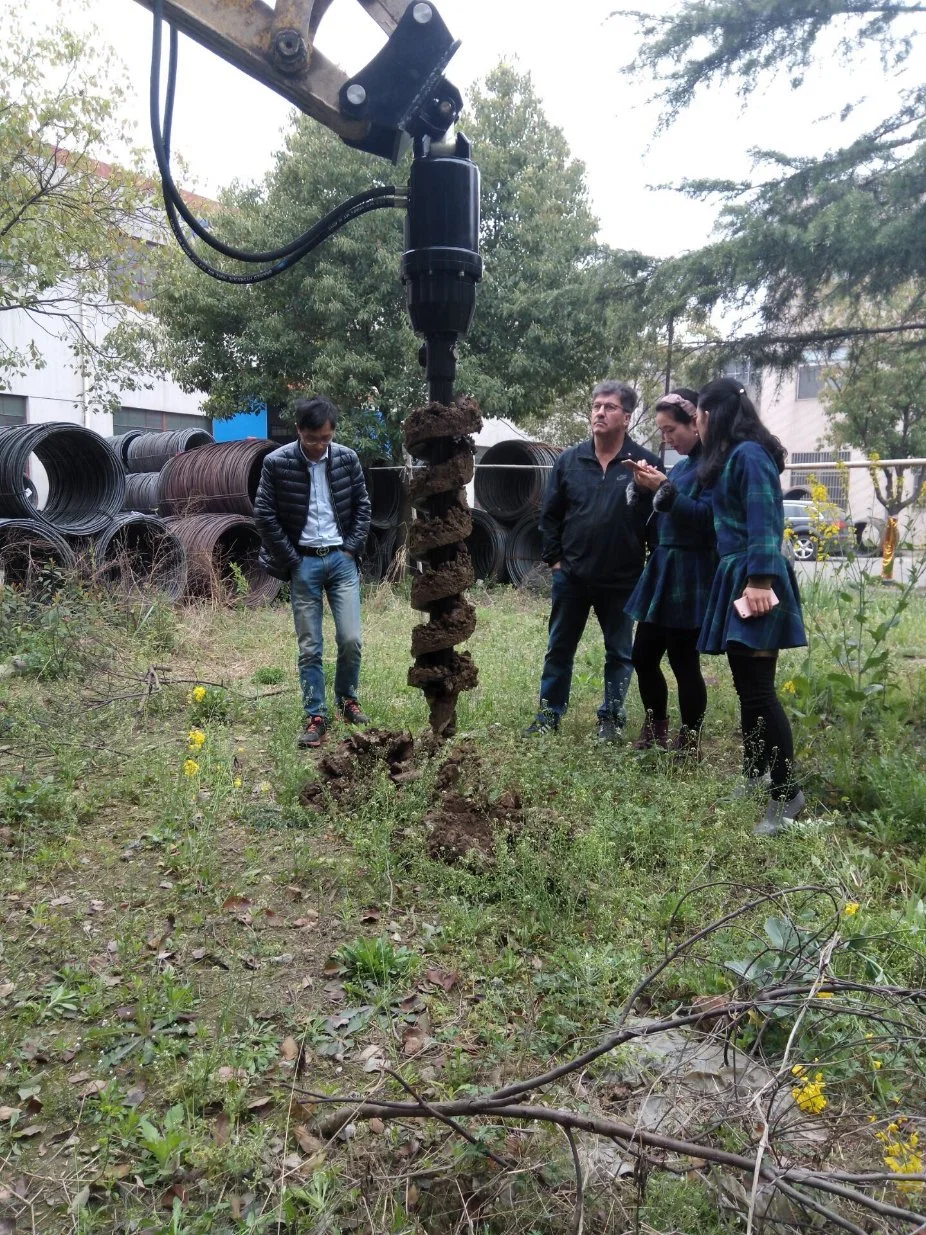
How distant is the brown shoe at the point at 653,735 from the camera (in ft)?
13.6

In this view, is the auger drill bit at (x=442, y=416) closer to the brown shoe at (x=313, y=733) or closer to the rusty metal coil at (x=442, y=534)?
the rusty metal coil at (x=442, y=534)

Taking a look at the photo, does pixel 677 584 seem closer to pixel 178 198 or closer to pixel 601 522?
pixel 601 522

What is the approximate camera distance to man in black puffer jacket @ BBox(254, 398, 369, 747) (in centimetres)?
464

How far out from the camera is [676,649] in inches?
159

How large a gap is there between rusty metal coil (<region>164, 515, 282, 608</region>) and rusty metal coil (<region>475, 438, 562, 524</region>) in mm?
3837

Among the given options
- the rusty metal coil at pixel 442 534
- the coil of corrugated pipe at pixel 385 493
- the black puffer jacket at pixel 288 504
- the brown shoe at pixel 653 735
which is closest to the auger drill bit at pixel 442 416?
the rusty metal coil at pixel 442 534

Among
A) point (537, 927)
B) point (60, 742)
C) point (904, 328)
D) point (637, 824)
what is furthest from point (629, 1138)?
point (904, 328)

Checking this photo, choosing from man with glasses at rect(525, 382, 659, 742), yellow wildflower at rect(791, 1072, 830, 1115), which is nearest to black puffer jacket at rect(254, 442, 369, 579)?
man with glasses at rect(525, 382, 659, 742)

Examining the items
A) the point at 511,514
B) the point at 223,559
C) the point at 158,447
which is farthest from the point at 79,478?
the point at 158,447

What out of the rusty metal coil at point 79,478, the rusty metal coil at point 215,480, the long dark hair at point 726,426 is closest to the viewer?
the long dark hair at point 726,426

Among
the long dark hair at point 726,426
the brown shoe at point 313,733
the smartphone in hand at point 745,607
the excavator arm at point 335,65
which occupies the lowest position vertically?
the brown shoe at point 313,733

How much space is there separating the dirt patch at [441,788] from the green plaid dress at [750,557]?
1065mm

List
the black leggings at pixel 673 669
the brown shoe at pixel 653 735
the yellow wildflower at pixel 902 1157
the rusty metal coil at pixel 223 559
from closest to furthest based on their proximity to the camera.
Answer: the yellow wildflower at pixel 902 1157 → the black leggings at pixel 673 669 → the brown shoe at pixel 653 735 → the rusty metal coil at pixel 223 559

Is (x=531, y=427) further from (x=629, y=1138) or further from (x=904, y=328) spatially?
(x=629, y=1138)
